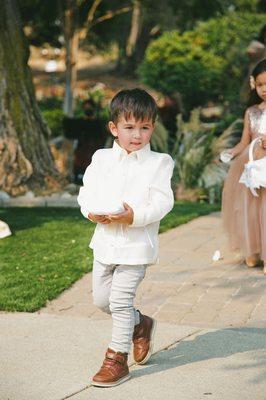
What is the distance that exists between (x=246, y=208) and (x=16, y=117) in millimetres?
5028

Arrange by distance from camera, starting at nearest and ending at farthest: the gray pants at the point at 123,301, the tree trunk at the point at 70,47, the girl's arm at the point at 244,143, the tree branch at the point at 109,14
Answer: the gray pants at the point at 123,301 → the girl's arm at the point at 244,143 → the tree trunk at the point at 70,47 → the tree branch at the point at 109,14

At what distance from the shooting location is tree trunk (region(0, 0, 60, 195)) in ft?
36.8

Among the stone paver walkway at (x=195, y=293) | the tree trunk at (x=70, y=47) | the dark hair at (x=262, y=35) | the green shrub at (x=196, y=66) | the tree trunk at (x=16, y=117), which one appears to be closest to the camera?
the stone paver walkway at (x=195, y=293)

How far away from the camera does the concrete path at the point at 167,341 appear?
4.27 meters

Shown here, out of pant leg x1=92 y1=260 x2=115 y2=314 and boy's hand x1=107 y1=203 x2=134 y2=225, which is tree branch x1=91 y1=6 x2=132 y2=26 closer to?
pant leg x1=92 y1=260 x2=115 y2=314

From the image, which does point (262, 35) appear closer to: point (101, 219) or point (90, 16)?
point (101, 219)

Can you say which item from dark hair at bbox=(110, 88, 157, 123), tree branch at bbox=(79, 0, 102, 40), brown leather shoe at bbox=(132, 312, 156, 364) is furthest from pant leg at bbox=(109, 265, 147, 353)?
tree branch at bbox=(79, 0, 102, 40)

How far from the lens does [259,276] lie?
22.6ft

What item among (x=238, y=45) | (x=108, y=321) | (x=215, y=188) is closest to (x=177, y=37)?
(x=238, y=45)

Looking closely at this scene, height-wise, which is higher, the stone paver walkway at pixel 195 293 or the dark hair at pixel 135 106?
the dark hair at pixel 135 106

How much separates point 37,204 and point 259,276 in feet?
15.7

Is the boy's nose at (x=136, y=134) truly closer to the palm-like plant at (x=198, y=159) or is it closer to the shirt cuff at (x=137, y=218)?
the shirt cuff at (x=137, y=218)

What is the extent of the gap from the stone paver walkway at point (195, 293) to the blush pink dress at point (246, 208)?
208 millimetres

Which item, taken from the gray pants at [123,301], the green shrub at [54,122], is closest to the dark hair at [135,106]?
the gray pants at [123,301]
